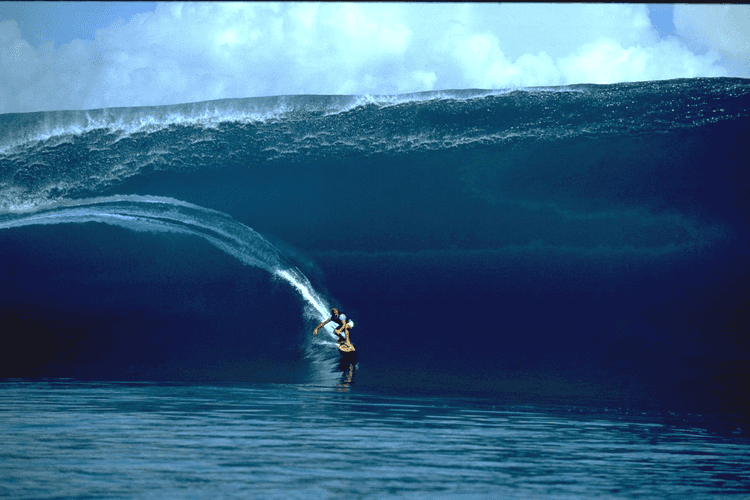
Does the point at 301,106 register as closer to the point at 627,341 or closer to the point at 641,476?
the point at 627,341

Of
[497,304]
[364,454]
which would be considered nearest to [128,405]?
[364,454]

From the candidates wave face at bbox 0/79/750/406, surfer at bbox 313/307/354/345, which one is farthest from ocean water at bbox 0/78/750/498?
surfer at bbox 313/307/354/345

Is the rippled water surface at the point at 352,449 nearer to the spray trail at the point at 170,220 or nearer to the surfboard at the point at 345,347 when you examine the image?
the surfboard at the point at 345,347

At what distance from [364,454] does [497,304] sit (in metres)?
6.76

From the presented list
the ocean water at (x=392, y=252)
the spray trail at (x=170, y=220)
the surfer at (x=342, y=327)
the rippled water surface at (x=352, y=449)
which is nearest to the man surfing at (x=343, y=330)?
the surfer at (x=342, y=327)

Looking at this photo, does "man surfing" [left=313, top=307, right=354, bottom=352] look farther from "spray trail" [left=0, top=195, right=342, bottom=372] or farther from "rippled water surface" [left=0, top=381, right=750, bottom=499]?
"rippled water surface" [left=0, top=381, right=750, bottom=499]

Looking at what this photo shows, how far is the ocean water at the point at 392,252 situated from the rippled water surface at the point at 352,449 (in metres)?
0.26

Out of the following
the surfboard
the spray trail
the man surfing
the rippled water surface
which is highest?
the spray trail

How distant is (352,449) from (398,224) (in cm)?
758

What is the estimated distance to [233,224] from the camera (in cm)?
1222

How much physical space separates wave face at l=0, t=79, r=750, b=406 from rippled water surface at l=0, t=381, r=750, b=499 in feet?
11.0

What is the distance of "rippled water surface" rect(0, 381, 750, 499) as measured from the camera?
371 cm

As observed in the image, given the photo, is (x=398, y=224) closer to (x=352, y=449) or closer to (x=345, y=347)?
(x=345, y=347)

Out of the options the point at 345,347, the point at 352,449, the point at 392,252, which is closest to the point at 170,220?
the point at 392,252
